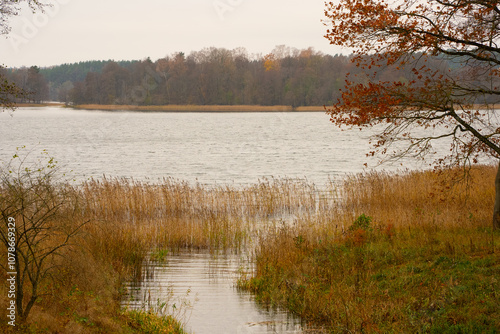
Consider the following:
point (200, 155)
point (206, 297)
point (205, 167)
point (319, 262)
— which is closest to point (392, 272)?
point (319, 262)

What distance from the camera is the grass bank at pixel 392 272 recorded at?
8.45 meters

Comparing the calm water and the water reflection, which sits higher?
the calm water

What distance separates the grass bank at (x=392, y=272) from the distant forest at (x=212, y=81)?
98.2 m

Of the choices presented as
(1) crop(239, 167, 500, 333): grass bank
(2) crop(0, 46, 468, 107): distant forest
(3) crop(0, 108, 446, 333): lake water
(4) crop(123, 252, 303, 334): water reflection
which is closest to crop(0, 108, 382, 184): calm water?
(3) crop(0, 108, 446, 333): lake water

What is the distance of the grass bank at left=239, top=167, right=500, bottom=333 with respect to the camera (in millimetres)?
8453

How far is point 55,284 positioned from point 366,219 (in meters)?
8.39

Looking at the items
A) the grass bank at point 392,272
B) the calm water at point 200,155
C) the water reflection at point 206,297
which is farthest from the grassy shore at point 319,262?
the calm water at point 200,155

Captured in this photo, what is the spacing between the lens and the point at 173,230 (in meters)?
16.5

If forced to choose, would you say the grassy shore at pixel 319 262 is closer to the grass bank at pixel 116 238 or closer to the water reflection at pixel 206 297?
the grass bank at pixel 116 238

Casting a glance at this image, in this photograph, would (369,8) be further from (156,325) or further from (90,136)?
(90,136)

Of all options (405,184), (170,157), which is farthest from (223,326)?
(170,157)

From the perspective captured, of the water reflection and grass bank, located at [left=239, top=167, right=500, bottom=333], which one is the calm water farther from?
grass bank, located at [left=239, top=167, right=500, bottom=333]

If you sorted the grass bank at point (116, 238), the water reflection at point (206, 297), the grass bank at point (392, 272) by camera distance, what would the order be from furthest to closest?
the water reflection at point (206, 297) → the grass bank at point (116, 238) → the grass bank at point (392, 272)

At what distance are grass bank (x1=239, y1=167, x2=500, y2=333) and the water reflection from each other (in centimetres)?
52
